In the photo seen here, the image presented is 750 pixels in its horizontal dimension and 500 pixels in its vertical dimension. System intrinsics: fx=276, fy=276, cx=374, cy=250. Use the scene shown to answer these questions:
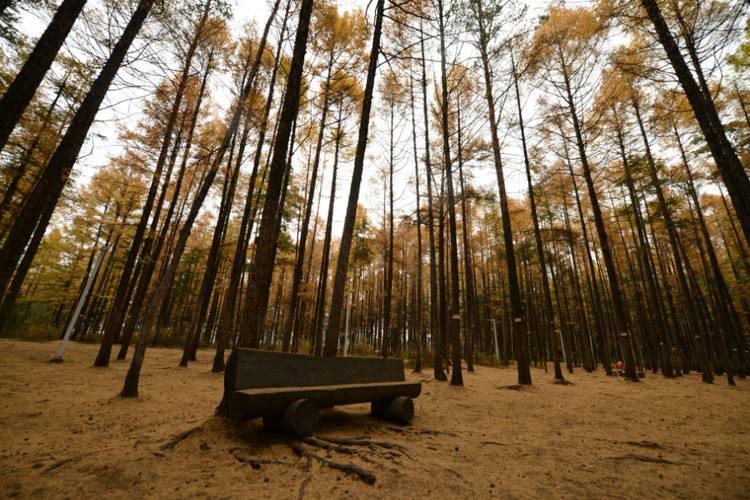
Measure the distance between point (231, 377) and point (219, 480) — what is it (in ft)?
2.86

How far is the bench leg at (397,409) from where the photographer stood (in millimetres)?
4020

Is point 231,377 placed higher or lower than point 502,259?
lower

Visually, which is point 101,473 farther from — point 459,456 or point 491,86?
point 491,86

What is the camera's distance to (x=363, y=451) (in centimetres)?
278

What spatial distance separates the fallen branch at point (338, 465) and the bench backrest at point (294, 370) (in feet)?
2.27

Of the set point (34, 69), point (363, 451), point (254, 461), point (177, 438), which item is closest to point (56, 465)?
point (177, 438)

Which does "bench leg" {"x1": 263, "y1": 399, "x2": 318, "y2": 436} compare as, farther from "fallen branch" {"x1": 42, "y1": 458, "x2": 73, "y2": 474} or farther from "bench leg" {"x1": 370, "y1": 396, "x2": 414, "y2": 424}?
"fallen branch" {"x1": 42, "y1": 458, "x2": 73, "y2": 474}

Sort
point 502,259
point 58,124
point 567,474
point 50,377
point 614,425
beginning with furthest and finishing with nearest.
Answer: point 502,259 → point 58,124 → point 50,377 → point 614,425 → point 567,474

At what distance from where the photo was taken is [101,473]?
6.88 ft

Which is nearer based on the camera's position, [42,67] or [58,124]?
[42,67]

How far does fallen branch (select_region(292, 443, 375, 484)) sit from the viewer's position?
2219 mm

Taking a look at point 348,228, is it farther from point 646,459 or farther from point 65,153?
point 646,459

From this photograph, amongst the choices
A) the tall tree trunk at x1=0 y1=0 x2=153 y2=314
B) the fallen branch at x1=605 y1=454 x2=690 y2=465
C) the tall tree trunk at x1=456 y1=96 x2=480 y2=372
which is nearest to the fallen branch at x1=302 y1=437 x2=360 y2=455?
the fallen branch at x1=605 y1=454 x2=690 y2=465

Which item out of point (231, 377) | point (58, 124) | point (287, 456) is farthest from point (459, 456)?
point (58, 124)
